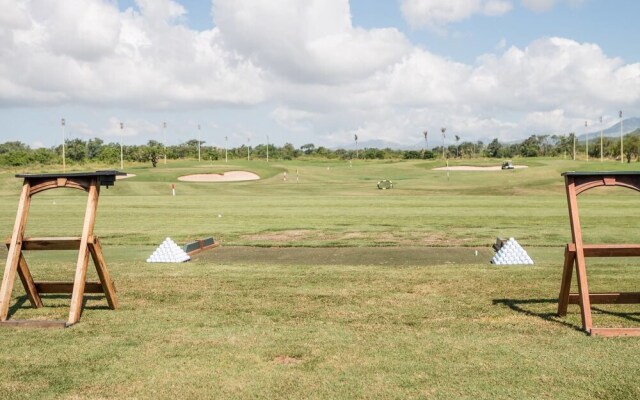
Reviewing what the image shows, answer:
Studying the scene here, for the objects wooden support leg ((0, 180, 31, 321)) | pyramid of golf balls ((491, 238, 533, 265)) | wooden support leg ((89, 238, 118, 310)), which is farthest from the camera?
pyramid of golf balls ((491, 238, 533, 265))

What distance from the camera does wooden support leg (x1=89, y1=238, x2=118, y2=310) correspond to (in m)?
10.2

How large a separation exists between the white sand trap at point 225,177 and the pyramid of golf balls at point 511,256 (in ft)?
214

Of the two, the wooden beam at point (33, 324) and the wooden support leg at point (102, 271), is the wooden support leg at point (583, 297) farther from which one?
the wooden beam at point (33, 324)

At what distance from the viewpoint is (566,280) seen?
31.1 feet

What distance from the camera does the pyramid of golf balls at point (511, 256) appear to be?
1527 centimetres

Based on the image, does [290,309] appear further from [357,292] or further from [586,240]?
[586,240]

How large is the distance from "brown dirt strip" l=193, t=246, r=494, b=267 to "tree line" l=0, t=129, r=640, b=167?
9813cm

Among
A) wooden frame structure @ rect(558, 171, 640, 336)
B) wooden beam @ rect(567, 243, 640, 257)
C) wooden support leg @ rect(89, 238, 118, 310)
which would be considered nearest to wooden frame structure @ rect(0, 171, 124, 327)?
wooden support leg @ rect(89, 238, 118, 310)

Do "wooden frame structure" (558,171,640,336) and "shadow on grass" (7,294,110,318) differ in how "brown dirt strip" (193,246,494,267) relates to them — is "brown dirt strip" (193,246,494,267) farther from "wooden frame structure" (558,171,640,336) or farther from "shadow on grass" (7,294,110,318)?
"wooden frame structure" (558,171,640,336)

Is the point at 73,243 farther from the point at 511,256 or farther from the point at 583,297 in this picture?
the point at 511,256

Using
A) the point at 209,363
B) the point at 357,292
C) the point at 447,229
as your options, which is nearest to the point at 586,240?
the point at 447,229

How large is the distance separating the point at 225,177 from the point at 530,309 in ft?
243

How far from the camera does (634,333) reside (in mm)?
8508

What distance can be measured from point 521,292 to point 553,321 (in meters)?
2.28
